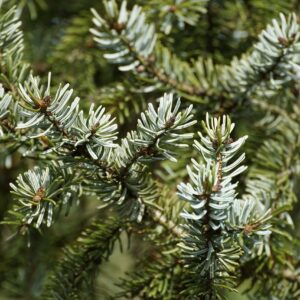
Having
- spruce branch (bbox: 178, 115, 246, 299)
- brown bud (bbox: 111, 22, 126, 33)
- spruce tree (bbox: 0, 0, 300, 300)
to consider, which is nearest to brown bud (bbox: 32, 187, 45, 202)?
spruce tree (bbox: 0, 0, 300, 300)

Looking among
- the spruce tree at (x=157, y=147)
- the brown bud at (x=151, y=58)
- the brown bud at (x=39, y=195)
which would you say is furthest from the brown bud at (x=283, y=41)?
the brown bud at (x=39, y=195)

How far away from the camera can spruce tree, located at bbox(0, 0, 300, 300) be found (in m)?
0.44

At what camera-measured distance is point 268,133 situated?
71 cm

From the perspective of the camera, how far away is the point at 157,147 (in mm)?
443

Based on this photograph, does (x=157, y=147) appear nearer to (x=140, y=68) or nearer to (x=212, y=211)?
(x=212, y=211)

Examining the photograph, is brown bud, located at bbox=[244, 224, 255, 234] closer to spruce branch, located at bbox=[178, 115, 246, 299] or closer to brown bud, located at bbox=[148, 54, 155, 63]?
spruce branch, located at bbox=[178, 115, 246, 299]

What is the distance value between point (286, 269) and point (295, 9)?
337mm

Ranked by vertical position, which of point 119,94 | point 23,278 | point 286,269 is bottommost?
point 23,278

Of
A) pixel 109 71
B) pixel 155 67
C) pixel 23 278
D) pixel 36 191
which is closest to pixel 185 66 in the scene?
pixel 155 67

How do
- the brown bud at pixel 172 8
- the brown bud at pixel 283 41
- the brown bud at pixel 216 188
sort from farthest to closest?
the brown bud at pixel 172 8 < the brown bud at pixel 283 41 < the brown bud at pixel 216 188

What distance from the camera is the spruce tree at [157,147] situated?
1.45ft

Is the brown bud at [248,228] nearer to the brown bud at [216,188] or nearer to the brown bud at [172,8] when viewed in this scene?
the brown bud at [216,188]

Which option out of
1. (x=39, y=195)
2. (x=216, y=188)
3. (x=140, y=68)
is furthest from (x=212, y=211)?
(x=140, y=68)

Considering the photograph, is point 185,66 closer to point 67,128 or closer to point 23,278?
point 67,128
